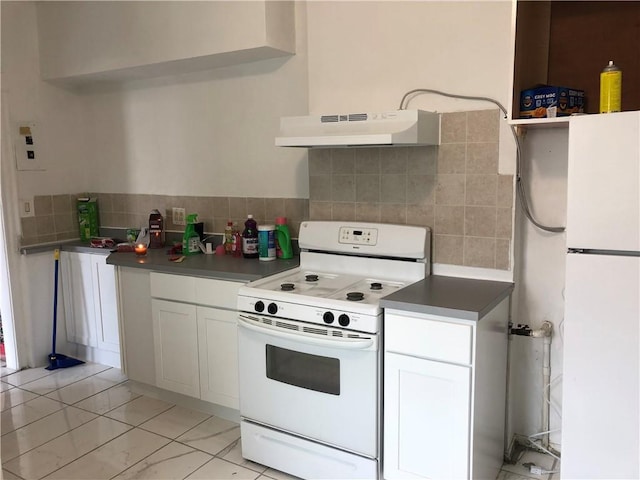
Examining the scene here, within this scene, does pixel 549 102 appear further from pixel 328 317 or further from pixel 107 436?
pixel 107 436

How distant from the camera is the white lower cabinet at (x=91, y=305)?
369 centimetres

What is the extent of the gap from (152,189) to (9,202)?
3.09 ft

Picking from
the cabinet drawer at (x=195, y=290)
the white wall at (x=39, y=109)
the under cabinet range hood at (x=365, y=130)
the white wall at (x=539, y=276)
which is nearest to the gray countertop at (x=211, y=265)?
the cabinet drawer at (x=195, y=290)

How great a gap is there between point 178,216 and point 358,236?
63.2 inches

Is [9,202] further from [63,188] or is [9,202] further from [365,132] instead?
[365,132]

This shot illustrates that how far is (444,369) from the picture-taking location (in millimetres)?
2064

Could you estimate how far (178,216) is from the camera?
3.79m

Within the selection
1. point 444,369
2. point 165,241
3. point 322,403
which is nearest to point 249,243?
point 165,241

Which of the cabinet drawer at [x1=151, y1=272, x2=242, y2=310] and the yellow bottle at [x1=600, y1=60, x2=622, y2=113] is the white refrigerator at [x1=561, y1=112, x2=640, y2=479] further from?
the cabinet drawer at [x1=151, y1=272, x2=242, y2=310]

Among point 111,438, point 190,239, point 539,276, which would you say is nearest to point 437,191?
point 539,276

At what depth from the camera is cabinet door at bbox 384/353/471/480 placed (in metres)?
2.05

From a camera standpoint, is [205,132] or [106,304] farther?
[106,304]

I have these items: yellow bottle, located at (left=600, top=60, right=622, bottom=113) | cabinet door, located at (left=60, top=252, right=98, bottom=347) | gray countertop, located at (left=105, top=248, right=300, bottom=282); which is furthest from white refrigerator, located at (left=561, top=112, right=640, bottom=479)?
cabinet door, located at (left=60, top=252, right=98, bottom=347)

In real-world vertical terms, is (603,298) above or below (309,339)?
above
